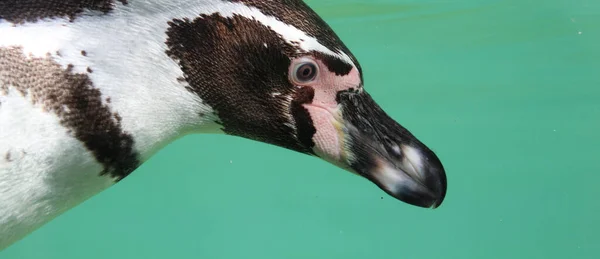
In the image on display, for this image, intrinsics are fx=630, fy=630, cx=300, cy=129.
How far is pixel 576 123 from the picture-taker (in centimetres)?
777

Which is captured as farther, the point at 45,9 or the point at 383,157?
the point at 383,157

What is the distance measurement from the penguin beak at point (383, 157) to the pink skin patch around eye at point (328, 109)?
0.04 feet

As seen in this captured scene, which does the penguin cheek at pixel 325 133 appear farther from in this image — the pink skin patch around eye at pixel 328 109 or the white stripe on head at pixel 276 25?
the white stripe on head at pixel 276 25

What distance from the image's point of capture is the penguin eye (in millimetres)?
1261

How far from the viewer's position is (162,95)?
1.21 metres

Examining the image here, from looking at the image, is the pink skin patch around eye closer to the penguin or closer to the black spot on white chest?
the penguin

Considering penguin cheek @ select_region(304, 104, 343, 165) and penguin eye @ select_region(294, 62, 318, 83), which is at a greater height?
penguin eye @ select_region(294, 62, 318, 83)

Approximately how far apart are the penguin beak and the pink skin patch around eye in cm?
1

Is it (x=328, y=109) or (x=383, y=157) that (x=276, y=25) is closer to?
(x=328, y=109)

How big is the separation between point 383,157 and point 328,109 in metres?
0.16

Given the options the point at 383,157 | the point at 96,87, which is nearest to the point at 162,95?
the point at 96,87

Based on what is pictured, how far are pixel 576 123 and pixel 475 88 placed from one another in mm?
1456

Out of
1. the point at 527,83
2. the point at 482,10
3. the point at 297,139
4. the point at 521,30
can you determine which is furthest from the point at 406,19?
the point at 297,139

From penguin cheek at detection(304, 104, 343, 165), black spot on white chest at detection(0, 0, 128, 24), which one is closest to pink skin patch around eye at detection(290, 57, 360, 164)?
penguin cheek at detection(304, 104, 343, 165)
